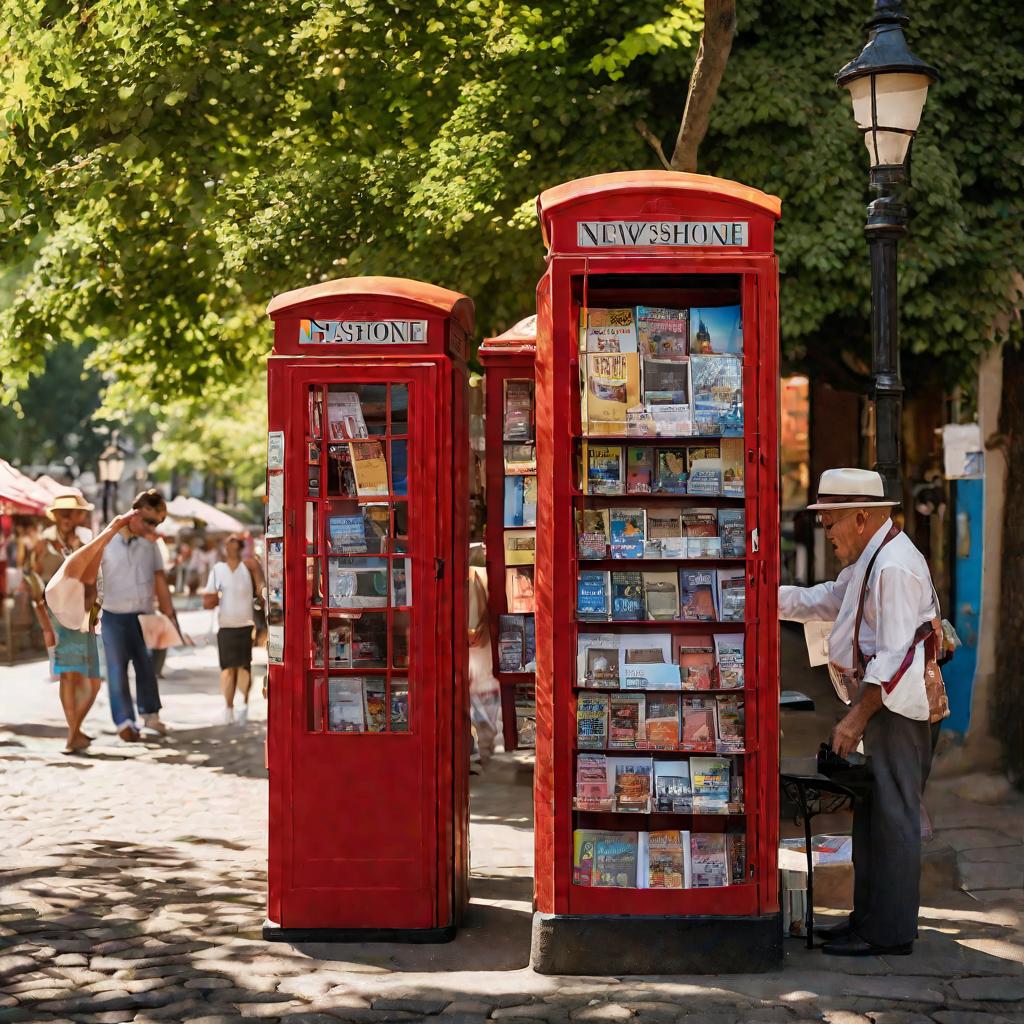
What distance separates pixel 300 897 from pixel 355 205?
7.56 m

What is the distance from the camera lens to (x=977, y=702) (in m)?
10.8

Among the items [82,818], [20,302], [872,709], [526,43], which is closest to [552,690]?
[872,709]

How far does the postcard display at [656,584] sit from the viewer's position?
19.4ft

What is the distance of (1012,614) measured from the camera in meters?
10.6

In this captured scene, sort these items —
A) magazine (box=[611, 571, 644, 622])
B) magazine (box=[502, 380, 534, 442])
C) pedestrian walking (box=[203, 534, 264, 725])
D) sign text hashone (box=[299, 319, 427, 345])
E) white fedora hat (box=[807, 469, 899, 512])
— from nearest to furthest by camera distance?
magazine (box=[611, 571, 644, 622]), white fedora hat (box=[807, 469, 899, 512]), sign text hashone (box=[299, 319, 427, 345]), magazine (box=[502, 380, 534, 442]), pedestrian walking (box=[203, 534, 264, 725])

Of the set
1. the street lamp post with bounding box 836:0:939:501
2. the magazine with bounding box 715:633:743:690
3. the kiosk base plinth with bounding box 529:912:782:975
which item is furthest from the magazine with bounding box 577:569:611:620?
the street lamp post with bounding box 836:0:939:501

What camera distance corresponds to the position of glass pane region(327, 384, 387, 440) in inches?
259

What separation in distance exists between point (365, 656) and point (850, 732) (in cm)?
210

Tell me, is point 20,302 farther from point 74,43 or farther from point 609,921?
point 609,921

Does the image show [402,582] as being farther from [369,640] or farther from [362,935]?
[362,935]

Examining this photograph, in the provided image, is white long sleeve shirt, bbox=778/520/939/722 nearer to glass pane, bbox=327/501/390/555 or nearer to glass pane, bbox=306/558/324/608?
glass pane, bbox=327/501/390/555

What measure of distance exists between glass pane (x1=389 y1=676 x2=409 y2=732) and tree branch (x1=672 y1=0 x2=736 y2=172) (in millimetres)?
4513

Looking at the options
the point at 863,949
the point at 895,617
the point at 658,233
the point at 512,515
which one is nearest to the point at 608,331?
the point at 658,233

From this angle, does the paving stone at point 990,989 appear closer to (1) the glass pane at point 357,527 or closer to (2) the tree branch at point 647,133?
(1) the glass pane at point 357,527
